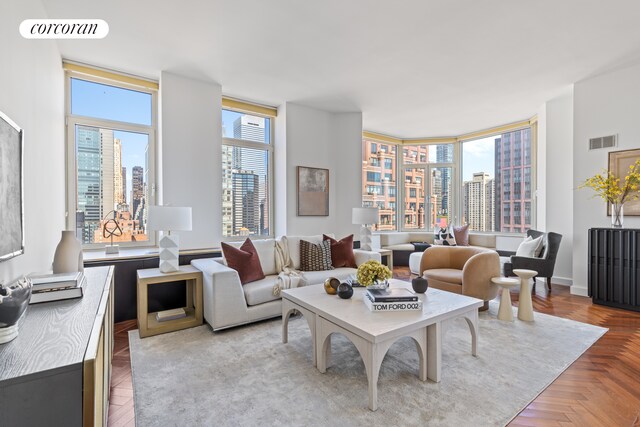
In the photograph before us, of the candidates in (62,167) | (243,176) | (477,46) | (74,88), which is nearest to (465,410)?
(477,46)

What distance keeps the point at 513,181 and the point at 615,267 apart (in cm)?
270

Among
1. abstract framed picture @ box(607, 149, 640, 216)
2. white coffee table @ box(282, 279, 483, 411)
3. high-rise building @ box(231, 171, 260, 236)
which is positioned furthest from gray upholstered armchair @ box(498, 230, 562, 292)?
high-rise building @ box(231, 171, 260, 236)

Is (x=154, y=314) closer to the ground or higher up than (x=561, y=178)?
closer to the ground

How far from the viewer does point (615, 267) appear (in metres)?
3.60

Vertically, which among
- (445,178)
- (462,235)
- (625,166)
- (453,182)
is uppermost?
(445,178)

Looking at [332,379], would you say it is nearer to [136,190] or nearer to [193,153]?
[193,153]

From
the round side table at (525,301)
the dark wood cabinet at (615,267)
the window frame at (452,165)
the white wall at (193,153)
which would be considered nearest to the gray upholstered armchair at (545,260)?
the dark wood cabinet at (615,267)

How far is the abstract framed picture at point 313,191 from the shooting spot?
4.88 meters

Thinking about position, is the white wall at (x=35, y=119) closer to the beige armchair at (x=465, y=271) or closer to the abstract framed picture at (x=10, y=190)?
the abstract framed picture at (x=10, y=190)

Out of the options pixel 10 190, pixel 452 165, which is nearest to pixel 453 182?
pixel 452 165

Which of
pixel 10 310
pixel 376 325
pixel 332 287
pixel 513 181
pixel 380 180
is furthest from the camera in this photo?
pixel 380 180

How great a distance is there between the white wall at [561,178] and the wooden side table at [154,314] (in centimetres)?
517

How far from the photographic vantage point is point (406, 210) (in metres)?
7.15

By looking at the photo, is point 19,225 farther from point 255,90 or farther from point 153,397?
point 255,90
